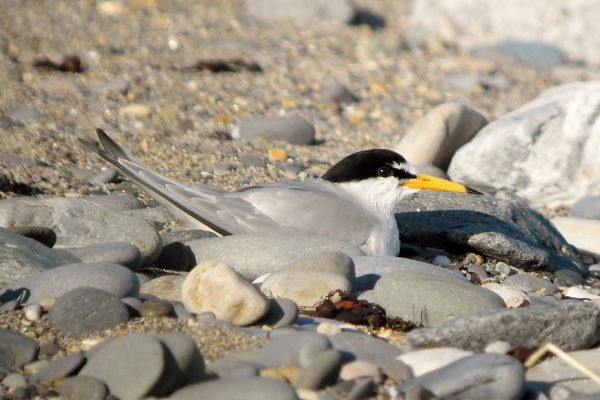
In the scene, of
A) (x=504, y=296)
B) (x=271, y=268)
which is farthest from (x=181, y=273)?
(x=504, y=296)

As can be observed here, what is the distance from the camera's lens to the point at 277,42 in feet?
27.9

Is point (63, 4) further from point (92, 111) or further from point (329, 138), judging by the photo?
point (329, 138)

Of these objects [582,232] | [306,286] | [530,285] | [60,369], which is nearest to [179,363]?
[60,369]

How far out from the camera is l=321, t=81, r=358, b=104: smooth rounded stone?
7.44 m

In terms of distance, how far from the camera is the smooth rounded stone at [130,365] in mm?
2742

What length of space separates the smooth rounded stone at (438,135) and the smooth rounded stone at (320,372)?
3.39 metres

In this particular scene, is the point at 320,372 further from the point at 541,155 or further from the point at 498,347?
the point at 541,155

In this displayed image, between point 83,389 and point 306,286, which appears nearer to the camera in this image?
point 83,389

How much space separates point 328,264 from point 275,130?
2809mm

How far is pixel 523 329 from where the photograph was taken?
10.6ft

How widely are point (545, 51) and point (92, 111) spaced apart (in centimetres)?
446

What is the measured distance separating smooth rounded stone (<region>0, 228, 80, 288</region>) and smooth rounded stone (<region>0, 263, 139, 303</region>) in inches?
4.9

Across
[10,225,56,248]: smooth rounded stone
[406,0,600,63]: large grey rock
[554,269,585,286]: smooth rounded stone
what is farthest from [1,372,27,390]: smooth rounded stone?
[406,0,600,63]: large grey rock

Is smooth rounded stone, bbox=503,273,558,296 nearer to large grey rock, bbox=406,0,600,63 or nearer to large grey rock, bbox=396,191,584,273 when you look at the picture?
large grey rock, bbox=396,191,584,273
